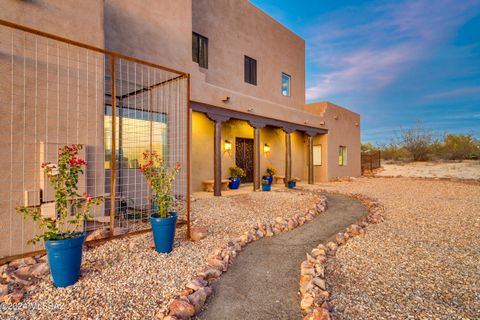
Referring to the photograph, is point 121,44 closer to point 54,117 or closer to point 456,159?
point 54,117

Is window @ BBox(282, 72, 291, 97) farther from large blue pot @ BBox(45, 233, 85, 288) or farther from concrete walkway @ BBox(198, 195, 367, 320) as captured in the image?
large blue pot @ BBox(45, 233, 85, 288)

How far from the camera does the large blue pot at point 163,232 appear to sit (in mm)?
3049

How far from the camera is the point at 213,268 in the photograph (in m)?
2.70

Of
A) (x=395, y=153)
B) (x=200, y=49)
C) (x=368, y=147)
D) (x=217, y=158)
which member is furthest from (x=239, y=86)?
(x=368, y=147)

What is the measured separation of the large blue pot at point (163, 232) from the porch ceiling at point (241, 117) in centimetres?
441

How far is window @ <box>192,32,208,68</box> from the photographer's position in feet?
27.7

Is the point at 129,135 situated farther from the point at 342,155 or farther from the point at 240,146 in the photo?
the point at 342,155

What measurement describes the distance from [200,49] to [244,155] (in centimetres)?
443

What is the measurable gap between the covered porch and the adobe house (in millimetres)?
45

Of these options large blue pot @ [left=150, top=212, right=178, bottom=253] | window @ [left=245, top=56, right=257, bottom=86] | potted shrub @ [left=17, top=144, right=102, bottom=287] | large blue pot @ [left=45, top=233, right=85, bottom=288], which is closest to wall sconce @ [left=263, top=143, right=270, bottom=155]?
window @ [left=245, top=56, right=257, bottom=86]

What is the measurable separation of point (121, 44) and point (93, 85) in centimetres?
219

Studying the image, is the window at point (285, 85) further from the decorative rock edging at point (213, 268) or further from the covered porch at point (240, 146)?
the decorative rock edging at point (213, 268)

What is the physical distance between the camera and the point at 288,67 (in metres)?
12.5

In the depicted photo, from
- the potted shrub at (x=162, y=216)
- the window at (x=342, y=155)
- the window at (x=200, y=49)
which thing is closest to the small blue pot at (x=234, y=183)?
the window at (x=200, y=49)
